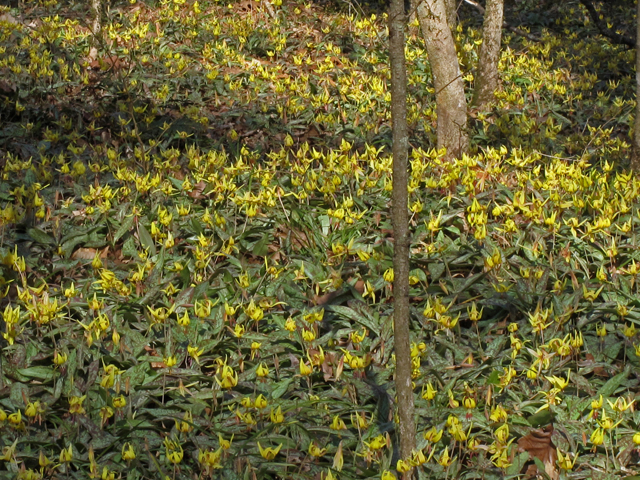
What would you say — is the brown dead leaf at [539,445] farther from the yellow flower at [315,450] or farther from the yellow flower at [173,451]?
the yellow flower at [173,451]

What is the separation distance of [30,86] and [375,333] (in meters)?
3.97

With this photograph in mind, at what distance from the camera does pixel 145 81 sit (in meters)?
6.12

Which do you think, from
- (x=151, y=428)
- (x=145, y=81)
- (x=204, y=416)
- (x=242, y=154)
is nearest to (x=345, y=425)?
(x=204, y=416)

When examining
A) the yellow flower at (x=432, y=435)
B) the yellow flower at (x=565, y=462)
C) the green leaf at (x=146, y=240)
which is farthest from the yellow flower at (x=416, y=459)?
the green leaf at (x=146, y=240)

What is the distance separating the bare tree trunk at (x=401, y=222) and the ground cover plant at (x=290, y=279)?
0.14 m

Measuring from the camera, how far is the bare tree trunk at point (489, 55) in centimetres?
597

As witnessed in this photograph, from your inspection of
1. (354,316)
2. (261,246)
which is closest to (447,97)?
(261,246)

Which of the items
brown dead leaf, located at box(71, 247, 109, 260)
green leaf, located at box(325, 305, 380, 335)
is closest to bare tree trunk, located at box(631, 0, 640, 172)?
green leaf, located at box(325, 305, 380, 335)

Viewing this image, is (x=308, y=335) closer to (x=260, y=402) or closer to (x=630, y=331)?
(x=260, y=402)

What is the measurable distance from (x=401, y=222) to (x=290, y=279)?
149 centimetres

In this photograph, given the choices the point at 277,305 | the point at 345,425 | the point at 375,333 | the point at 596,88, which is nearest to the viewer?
the point at 345,425

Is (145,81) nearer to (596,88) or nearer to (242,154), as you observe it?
(242,154)

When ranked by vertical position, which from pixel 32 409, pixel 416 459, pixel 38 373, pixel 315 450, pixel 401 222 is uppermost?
pixel 401 222

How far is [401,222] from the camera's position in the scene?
2184 mm
